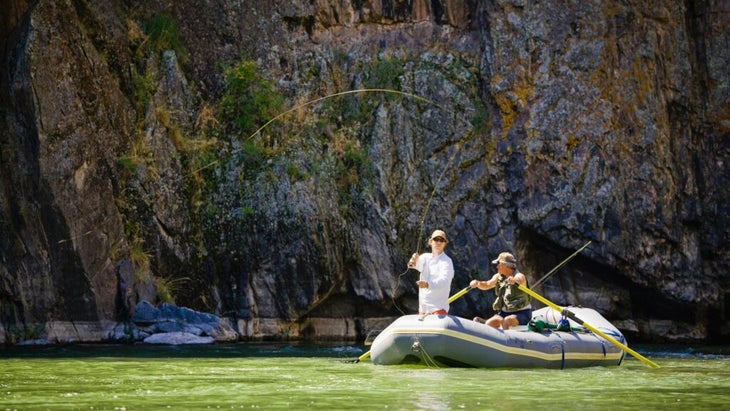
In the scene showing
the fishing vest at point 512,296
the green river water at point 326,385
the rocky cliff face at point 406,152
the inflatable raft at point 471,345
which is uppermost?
the rocky cliff face at point 406,152

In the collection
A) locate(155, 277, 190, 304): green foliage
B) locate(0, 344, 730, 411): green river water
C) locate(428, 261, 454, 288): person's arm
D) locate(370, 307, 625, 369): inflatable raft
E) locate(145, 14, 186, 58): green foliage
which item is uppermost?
locate(145, 14, 186, 58): green foliage

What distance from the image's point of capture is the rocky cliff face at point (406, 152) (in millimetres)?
24109

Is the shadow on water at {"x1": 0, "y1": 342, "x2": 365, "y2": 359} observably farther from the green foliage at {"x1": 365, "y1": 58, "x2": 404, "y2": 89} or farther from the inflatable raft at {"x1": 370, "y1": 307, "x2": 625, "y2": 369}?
the green foliage at {"x1": 365, "y1": 58, "x2": 404, "y2": 89}

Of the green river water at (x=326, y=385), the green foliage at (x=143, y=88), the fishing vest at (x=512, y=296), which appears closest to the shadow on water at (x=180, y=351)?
the green river water at (x=326, y=385)

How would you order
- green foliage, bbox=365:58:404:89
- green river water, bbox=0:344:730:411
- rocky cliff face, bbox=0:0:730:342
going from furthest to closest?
1. green foliage, bbox=365:58:404:89
2. rocky cliff face, bbox=0:0:730:342
3. green river water, bbox=0:344:730:411

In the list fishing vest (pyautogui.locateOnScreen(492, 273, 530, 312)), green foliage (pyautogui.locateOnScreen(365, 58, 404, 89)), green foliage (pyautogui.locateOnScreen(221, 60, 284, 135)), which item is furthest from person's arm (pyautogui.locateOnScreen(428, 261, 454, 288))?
green foliage (pyautogui.locateOnScreen(365, 58, 404, 89))

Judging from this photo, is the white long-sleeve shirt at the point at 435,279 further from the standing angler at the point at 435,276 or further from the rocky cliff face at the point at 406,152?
the rocky cliff face at the point at 406,152

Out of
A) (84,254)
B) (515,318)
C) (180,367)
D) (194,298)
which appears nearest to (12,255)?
(84,254)

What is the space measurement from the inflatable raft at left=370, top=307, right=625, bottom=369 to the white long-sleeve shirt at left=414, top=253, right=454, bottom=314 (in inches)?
9.3

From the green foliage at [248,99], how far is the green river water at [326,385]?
9828 millimetres

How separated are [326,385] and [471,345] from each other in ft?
9.73

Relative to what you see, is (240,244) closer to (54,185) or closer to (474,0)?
(54,185)

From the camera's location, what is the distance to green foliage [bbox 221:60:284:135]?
84.4 feet

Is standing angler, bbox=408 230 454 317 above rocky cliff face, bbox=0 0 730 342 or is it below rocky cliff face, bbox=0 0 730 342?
below
